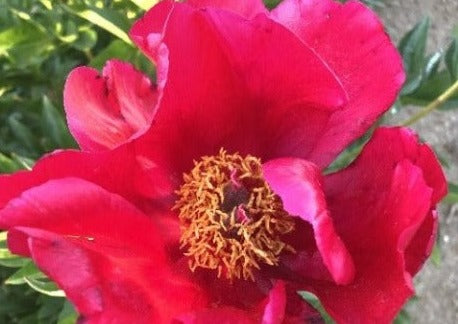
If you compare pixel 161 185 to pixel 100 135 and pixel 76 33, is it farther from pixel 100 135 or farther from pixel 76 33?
pixel 76 33

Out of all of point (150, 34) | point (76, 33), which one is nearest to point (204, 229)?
point (150, 34)

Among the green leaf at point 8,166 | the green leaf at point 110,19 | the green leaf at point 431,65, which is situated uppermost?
the green leaf at point 110,19

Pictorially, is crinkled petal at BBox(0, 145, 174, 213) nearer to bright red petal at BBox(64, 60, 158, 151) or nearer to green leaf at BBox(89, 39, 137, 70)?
bright red petal at BBox(64, 60, 158, 151)

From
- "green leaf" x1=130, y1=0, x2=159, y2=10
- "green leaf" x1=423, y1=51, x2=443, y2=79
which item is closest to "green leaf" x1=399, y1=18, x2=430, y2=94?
"green leaf" x1=423, y1=51, x2=443, y2=79

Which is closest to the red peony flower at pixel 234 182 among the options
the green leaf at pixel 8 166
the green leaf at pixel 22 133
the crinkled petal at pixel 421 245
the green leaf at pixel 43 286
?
the crinkled petal at pixel 421 245

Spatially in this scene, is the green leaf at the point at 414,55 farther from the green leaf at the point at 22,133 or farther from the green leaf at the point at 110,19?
the green leaf at the point at 22,133

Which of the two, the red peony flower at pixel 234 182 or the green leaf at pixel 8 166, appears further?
the green leaf at pixel 8 166

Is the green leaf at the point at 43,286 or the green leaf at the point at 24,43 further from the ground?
the green leaf at the point at 24,43
